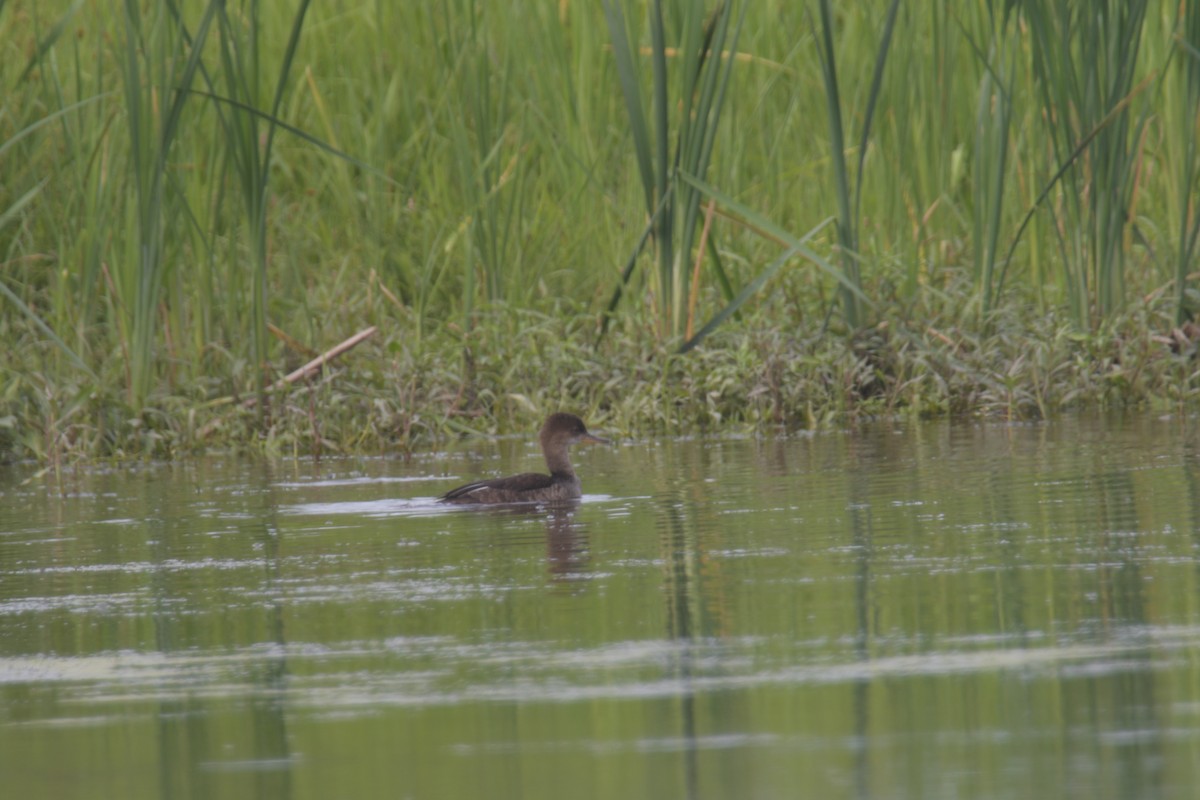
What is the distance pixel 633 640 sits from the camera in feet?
16.6

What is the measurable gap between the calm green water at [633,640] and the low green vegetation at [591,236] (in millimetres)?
2160

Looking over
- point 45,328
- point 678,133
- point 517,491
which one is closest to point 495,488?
point 517,491

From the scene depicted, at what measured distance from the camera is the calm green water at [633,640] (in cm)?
383

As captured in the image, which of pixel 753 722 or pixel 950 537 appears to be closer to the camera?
pixel 753 722

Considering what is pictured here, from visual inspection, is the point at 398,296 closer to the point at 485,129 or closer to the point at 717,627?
the point at 485,129

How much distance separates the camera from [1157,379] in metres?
11.0

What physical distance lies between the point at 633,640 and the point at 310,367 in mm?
6523

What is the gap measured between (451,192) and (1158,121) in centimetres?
445

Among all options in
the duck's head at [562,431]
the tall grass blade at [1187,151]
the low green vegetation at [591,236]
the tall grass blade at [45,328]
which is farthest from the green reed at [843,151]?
the tall grass blade at [45,328]

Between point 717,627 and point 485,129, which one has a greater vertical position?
point 485,129

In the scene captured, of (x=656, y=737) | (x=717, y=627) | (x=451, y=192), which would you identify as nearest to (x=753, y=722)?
(x=656, y=737)

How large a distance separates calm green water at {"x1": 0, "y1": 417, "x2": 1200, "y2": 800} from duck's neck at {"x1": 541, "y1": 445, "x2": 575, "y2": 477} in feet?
0.57

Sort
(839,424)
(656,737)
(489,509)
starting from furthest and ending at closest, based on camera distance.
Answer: (839,424), (489,509), (656,737)

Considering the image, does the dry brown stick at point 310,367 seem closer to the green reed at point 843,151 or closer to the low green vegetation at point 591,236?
the low green vegetation at point 591,236
